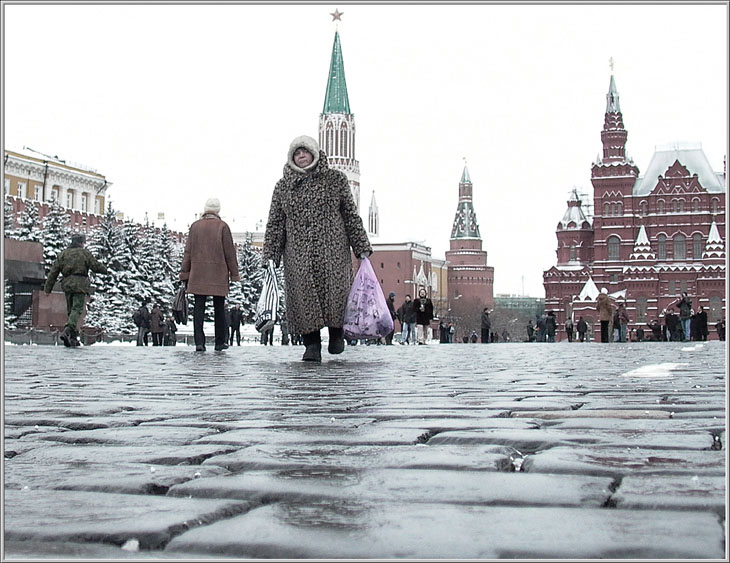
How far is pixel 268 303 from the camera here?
8.46 meters

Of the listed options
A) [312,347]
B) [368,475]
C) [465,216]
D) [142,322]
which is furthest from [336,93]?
[368,475]

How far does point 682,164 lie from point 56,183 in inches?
1984

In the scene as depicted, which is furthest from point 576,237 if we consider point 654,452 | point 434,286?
point 654,452

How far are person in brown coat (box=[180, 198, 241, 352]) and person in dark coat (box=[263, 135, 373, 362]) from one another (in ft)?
7.49

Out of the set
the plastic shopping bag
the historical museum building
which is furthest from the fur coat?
the historical museum building

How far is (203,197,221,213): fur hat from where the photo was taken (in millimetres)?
10531

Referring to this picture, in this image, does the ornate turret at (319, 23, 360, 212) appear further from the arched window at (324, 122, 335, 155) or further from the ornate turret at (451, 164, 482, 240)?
the ornate turret at (451, 164, 482, 240)

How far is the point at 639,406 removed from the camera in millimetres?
3969

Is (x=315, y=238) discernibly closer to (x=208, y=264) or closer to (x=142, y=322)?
(x=208, y=264)

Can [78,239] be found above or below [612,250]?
below

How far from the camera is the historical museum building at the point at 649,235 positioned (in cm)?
7750

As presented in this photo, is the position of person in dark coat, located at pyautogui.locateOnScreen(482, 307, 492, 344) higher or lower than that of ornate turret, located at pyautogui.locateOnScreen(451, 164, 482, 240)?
lower

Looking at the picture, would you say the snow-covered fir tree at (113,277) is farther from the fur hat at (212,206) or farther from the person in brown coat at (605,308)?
the fur hat at (212,206)

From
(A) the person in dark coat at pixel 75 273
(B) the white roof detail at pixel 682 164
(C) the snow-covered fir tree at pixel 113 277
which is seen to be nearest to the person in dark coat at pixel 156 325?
(A) the person in dark coat at pixel 75 273
